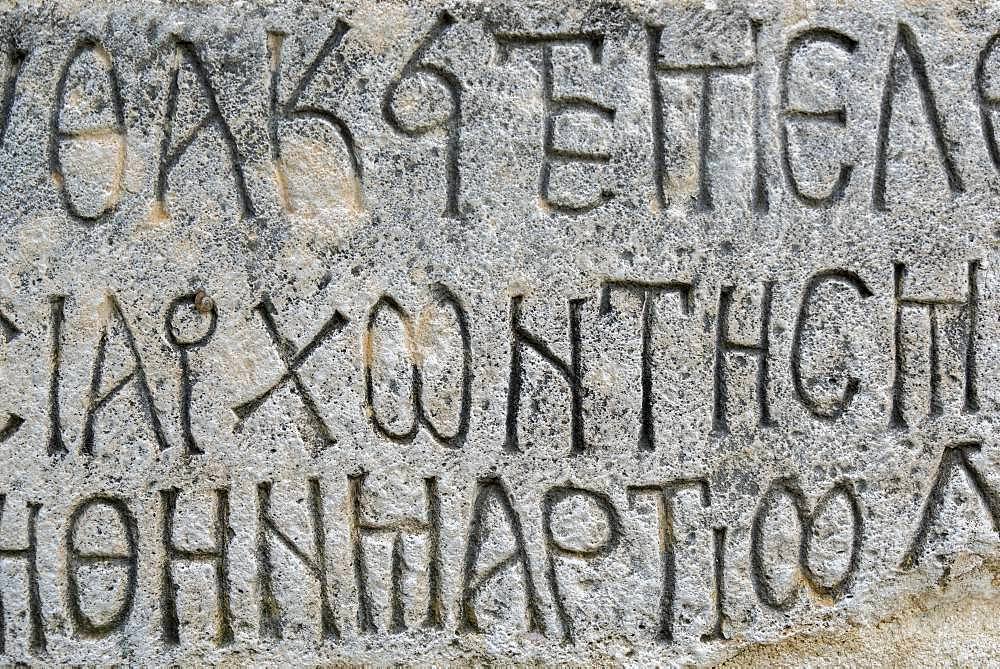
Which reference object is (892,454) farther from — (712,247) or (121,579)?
(121,579)

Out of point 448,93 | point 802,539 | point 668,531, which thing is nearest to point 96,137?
point 448,93

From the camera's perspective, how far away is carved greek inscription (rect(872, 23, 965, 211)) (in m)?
1.98

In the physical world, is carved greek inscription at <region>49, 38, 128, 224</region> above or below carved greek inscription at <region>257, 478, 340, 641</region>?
above

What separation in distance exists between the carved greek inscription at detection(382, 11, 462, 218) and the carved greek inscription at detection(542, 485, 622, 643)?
53cm

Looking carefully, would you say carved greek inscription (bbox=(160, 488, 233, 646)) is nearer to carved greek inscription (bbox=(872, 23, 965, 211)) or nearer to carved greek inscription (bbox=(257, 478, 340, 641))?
carved greek inscription (bbox=(257, 478, 340, 641))

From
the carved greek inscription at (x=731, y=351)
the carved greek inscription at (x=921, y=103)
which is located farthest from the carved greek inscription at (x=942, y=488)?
the carved greek inscription at (x=921, y=103)

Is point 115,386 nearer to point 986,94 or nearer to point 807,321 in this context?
point 807,321

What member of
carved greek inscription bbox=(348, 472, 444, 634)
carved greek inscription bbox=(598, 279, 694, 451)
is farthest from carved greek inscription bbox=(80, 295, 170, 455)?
carved greek inscription bbox=(598, 279, 694, 451)

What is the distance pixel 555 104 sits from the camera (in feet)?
6.46

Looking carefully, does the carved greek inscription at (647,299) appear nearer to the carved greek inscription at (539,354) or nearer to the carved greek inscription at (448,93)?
the carved greek inscription at (539,354)

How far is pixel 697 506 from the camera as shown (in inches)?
78.8

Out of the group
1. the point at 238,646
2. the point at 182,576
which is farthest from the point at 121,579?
the point at 238,646

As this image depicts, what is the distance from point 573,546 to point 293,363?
0.56m

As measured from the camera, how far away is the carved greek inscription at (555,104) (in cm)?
196
